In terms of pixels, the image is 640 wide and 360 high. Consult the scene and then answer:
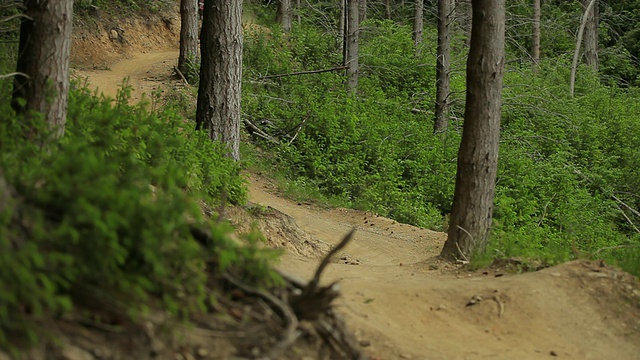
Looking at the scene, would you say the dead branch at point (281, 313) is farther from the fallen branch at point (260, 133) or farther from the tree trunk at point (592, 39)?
the tree trunk at point (592, 39)

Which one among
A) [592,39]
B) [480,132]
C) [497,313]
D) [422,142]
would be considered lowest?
[497,313]

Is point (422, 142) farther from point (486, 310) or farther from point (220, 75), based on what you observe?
point (486, 310)

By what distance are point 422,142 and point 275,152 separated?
4.39 m

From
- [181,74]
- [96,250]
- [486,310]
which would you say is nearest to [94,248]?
[96,250]

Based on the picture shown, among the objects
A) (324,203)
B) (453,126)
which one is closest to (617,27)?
(453,126)

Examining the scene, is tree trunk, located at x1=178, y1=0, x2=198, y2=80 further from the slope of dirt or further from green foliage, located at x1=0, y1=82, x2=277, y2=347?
green foliage, located at x1=0, y1=82, x2=277, y2=347

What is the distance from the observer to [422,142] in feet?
66.5

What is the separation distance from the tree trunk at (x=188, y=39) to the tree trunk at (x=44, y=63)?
513 inches

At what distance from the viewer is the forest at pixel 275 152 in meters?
4.41

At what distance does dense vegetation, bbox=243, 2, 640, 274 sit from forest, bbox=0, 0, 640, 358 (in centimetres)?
8

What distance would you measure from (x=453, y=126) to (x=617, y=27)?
24145 millimetres

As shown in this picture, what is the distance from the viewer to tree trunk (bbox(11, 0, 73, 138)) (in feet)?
23.3

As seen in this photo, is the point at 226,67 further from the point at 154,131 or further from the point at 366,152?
the point at 366,152

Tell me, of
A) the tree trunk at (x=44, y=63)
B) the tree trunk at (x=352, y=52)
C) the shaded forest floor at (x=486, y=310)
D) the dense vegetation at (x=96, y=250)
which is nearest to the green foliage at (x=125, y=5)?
the tree trunk at (x=352, y=52)
